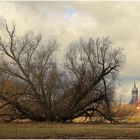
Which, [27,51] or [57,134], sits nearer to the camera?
[57,134]

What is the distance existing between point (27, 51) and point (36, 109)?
6.61 meters

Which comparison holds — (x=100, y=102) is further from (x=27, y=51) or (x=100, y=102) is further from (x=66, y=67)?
(x=27, y=51)

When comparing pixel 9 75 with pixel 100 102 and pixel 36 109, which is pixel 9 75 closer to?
pixel 36 109

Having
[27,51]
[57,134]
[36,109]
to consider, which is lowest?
[57,134]

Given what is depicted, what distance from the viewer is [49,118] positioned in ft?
141

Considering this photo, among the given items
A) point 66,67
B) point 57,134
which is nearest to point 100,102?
point 66,67

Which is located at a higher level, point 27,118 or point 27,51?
point 27,51

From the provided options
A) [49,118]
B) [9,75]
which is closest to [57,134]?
[49,118]

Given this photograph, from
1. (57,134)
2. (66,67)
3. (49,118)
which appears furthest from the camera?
(66,67)

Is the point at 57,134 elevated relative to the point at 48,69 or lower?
lower

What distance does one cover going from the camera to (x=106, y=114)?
44.9 m

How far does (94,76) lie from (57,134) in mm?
21565

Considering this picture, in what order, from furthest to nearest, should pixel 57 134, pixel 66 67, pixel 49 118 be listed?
pixel 66 67, pixel 49 118, pixel 57 134

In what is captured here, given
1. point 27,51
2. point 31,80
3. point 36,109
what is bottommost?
point 36,109
